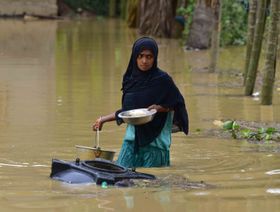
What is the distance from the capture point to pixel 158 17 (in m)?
27.7

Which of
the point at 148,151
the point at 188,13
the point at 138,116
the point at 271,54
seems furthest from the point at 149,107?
the point at 188,13

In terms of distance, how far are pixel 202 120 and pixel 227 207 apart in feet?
15.2

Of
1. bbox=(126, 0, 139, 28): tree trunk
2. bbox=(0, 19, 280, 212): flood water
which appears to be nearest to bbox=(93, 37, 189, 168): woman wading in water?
bbox=(0, 19, 280, 212): flood water

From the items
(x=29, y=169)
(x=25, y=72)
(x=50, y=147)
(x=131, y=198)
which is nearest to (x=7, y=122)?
(x=50, y=147)

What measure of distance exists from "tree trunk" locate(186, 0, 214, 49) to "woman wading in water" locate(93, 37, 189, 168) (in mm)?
15543

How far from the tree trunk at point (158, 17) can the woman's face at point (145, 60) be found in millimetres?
19956

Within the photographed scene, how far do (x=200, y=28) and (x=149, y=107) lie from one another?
16.3 meters

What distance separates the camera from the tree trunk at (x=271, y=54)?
10.9 meters

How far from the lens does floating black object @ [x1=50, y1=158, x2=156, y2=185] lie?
6.70 metres

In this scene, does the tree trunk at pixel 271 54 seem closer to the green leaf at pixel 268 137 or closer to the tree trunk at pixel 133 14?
the green leaf at pixel 268 137

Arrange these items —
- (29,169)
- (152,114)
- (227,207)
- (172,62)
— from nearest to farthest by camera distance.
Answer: (227,207) → (152,114) → (29,169) → (172,62)

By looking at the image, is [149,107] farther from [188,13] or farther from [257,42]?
[188,13]

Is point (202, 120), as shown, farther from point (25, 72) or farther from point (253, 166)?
point (25, 72)

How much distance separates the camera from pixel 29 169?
24.8 feet
